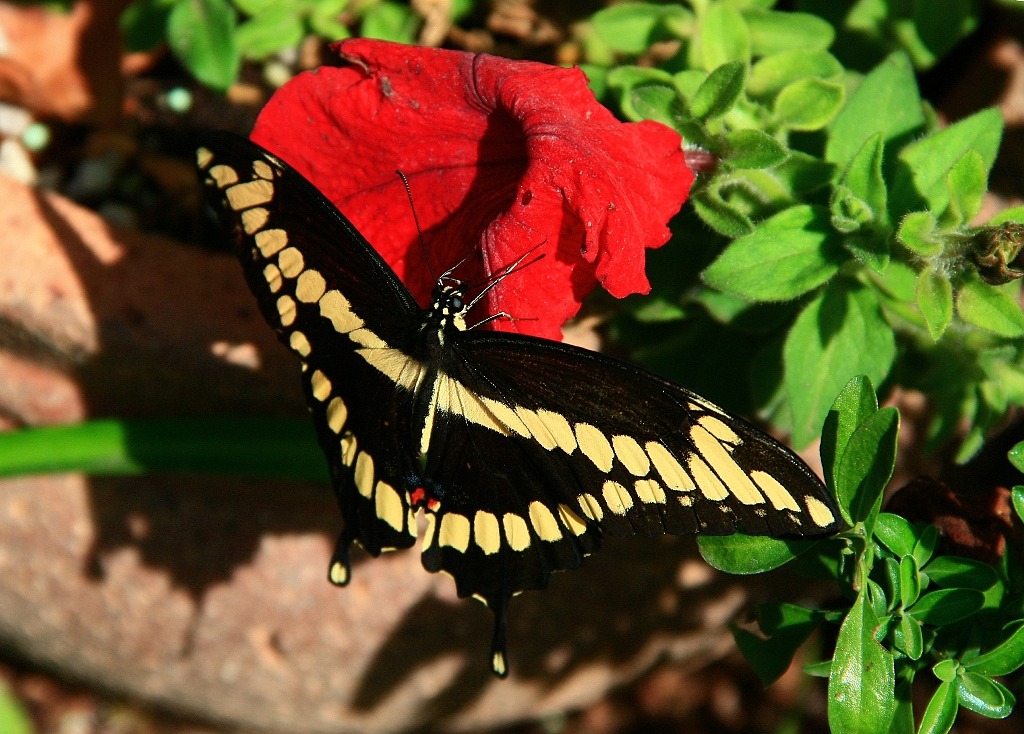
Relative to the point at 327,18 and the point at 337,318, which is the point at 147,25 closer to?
the point at 327,18

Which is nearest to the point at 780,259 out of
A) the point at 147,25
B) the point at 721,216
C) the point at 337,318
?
the point at 721,216

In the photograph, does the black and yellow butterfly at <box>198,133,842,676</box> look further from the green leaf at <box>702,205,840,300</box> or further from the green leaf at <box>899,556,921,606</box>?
the green leaf at <box>702,205,840,300</box>

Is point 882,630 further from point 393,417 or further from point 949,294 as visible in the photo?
point 393,417

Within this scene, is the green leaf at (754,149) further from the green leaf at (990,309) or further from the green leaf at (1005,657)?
the green leaf at (1005,657)

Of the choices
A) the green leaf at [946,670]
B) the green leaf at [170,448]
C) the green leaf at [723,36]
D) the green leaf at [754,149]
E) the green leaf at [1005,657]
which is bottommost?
the green leaf at [170,448]

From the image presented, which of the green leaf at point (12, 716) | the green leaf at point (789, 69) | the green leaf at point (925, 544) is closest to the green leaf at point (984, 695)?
the green leaf at point (925, 544)

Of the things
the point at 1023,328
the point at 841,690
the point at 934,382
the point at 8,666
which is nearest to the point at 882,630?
the point at 841,690
